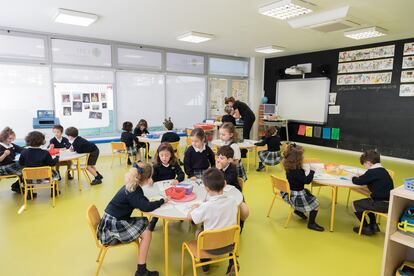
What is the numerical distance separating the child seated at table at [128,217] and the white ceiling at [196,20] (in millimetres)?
3103

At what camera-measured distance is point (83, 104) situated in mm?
7125

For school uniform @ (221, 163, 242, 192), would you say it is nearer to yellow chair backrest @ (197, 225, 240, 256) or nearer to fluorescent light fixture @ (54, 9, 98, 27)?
yellow chair backrest @ (197, 225, 240, 256)

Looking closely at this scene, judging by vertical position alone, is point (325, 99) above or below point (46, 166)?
above

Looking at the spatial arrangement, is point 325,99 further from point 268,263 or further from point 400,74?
point 268,263

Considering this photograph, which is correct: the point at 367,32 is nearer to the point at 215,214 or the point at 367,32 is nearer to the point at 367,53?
the point at 367,53

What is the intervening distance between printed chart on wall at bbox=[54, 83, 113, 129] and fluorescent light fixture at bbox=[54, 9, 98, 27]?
80.7 inches

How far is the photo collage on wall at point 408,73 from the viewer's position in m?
6.71

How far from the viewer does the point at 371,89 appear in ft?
24.7

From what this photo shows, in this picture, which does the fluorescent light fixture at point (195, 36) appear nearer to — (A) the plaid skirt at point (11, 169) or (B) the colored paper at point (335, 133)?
(A) the plaid skirt at point (11, 169)

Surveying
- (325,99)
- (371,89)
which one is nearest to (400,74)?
(371,89)

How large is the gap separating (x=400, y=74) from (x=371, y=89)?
76 centimetres

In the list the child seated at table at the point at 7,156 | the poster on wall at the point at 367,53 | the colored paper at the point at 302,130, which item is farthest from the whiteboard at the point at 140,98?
the poster on wall at the point at 367,53

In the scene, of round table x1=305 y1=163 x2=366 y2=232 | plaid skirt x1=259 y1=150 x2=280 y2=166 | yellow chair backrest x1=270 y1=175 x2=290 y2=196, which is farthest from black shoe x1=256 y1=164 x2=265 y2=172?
yellow chair backrest x1=270 y1=175 x2=290 y2=196

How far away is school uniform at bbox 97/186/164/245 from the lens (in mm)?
2256
